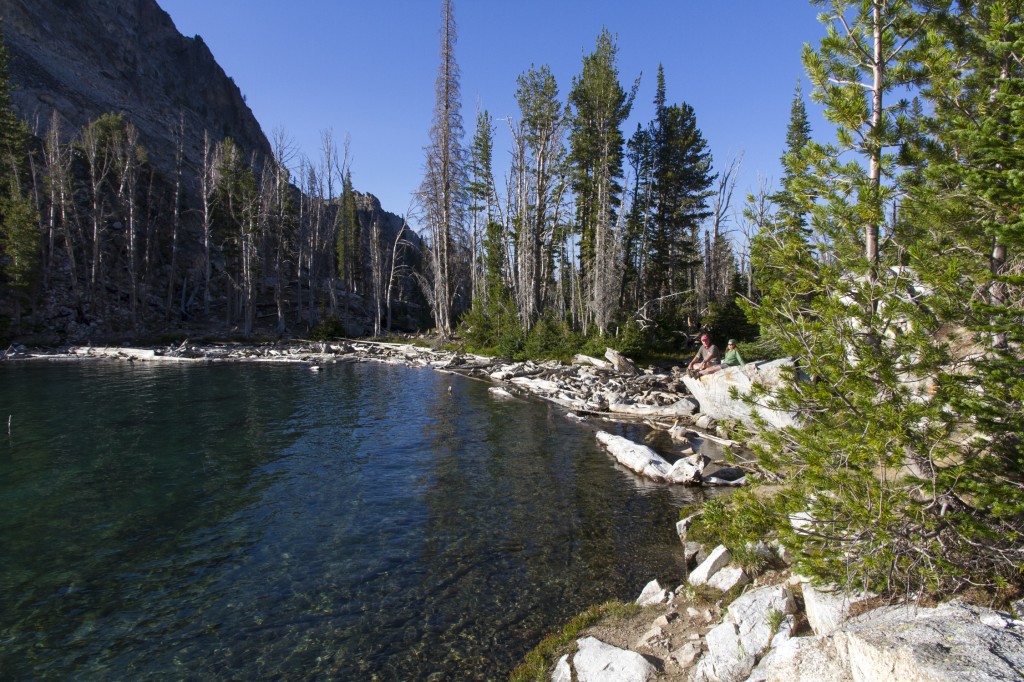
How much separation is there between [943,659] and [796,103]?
167 ft

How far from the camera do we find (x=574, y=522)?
31.0 feet

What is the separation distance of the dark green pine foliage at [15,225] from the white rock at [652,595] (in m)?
46.7

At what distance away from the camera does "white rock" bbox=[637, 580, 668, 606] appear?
6.37 m

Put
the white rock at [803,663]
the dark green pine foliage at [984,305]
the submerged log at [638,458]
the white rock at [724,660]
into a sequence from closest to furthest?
the white rock at [803,663]
the dark green pine foliage at [984,305]
the white rock at [724,660]
the submerged log at [638,458]

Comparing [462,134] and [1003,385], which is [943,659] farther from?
[462,134]

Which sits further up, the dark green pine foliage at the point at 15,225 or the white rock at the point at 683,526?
the dark green pine foliage at the point at 15,225

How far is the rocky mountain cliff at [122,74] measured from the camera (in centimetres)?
6306

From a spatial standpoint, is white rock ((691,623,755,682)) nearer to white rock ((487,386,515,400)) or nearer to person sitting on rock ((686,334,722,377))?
person sitting on rock ((686,334,722,377))

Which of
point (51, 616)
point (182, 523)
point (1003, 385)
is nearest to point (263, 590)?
point (51, 616)

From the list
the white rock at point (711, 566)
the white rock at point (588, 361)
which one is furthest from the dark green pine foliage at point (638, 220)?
the white rock at point (711, 566)

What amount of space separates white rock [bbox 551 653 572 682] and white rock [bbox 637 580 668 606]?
57.0 inches

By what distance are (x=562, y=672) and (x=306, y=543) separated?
503 centimetres

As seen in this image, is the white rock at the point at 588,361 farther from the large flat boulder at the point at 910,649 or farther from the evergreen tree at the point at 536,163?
the large flat boulder at the point at 910,649

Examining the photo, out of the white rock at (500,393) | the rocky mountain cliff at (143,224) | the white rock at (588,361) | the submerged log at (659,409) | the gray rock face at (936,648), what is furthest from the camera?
the rocky mountain cliff at (143,224)
